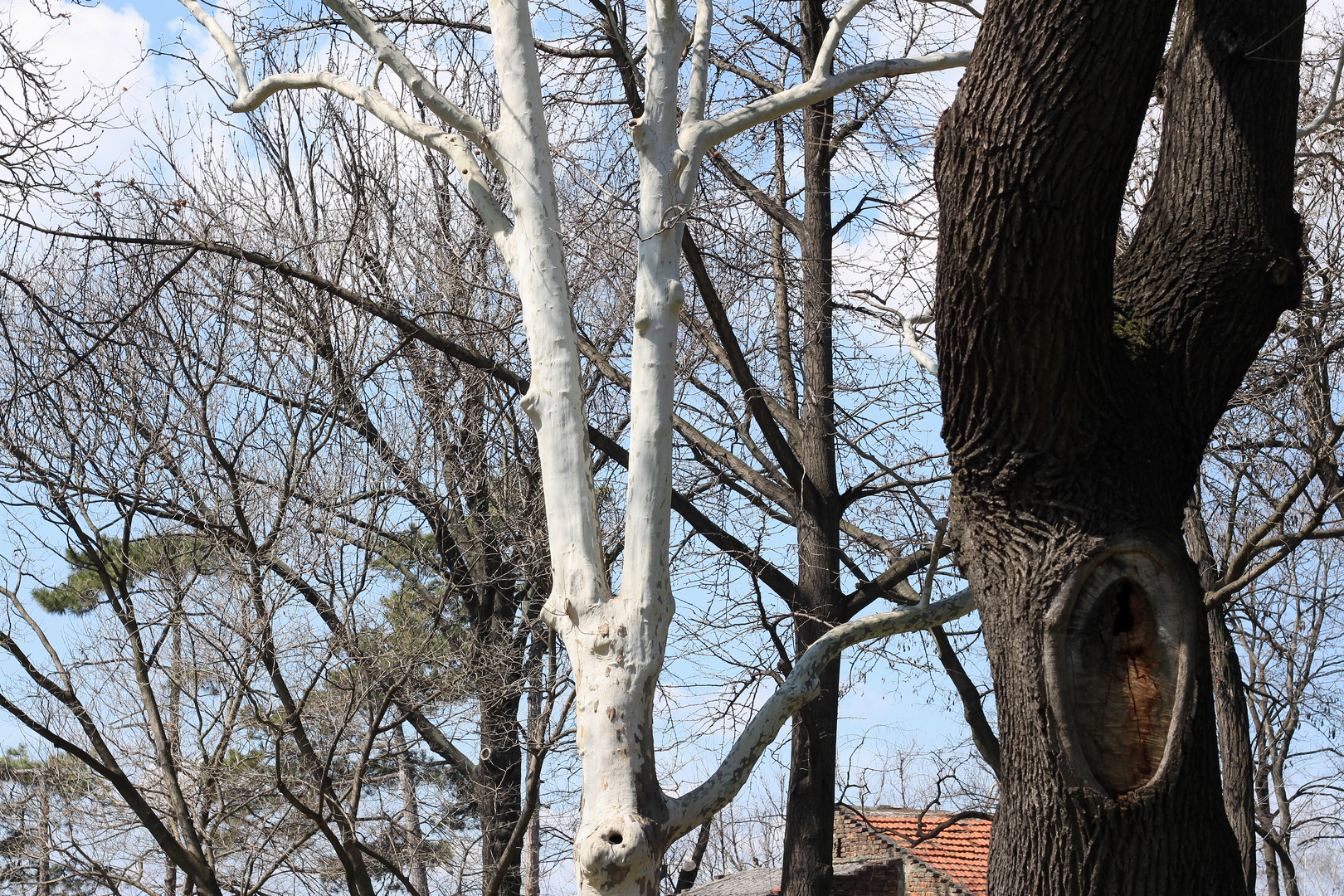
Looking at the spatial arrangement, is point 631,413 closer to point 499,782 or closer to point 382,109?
point 382,109

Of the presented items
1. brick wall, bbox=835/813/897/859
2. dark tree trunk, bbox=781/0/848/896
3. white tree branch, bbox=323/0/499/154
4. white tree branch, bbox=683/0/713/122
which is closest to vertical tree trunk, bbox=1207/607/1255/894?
dark tree trunk, bbox=781/0/848/896

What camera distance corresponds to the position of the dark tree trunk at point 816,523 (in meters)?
7.72

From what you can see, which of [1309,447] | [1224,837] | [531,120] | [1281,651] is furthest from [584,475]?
[1281,651]

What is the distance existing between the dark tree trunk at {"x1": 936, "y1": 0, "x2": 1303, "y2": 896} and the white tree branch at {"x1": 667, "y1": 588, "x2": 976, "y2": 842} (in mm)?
1538

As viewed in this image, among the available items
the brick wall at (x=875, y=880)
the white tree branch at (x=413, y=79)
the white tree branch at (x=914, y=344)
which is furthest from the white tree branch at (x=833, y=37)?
the brick wall at (x=875, y=880)

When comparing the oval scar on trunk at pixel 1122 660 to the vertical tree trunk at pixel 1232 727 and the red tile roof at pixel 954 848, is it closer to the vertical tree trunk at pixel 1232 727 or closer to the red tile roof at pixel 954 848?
the vertical tree trunk at pixel 1232 727

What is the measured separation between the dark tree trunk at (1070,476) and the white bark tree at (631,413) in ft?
4.99

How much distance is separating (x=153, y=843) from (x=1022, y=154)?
850 cm

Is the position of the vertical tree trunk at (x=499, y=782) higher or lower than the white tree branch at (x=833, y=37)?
lower

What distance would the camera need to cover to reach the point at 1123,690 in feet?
11.5

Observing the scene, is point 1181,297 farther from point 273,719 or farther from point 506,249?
point 273,719

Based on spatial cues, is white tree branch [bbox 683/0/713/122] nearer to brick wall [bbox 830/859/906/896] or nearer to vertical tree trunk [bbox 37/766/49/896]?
vertical tree trunk [bbox 37/766/49/896]

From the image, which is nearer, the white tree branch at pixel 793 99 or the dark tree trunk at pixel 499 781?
the white tree branch at pixel 793 99

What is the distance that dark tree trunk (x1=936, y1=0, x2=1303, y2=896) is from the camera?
3398 mm
